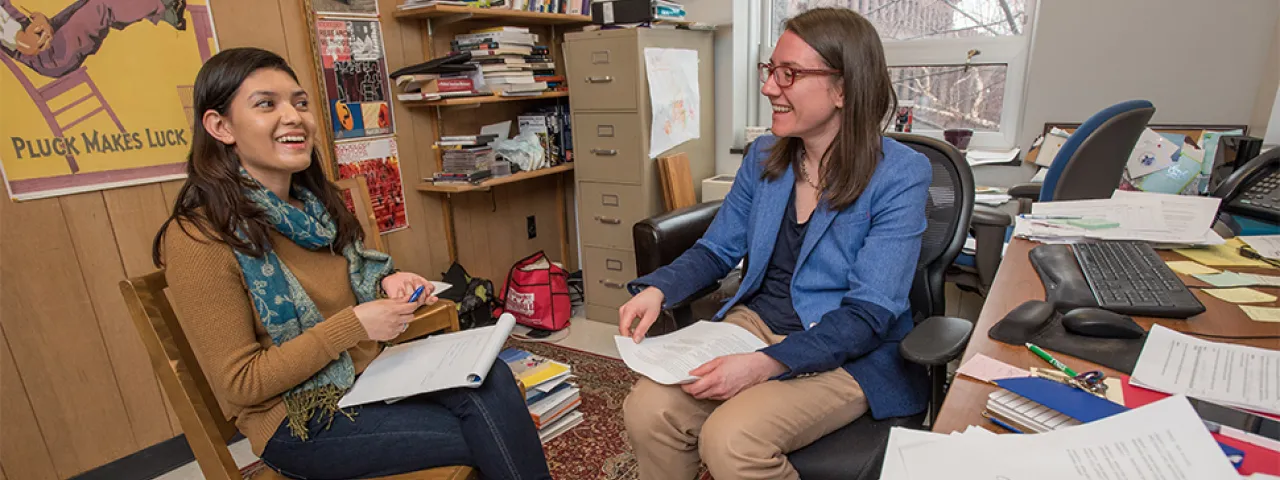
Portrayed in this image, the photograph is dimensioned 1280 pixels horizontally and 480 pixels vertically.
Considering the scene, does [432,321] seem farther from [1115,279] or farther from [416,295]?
[1115,279]

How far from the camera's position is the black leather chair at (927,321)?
1037 mm

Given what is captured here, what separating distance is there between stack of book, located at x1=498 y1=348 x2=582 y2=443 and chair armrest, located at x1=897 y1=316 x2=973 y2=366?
1.26 m

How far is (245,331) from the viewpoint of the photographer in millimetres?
1116

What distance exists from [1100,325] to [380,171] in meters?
2.36

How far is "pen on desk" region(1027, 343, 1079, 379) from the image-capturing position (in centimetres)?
84

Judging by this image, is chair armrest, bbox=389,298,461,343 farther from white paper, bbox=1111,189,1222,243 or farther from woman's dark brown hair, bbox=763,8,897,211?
white paper, bbox=1111,189,1222,243

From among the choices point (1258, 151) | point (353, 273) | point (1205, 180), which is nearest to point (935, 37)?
point (1205, 180)

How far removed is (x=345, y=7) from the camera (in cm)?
228

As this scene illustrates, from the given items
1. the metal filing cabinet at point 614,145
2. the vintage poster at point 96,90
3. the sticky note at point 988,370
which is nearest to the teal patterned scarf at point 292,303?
the vintage poster at point 96,90

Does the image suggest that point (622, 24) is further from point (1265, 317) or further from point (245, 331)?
point (1265, 317)

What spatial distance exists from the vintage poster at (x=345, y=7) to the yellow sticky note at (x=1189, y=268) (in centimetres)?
253

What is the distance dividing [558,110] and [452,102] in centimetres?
68

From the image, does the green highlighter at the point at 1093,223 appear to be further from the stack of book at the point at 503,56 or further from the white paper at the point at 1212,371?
the stack of book at the point at 503,56

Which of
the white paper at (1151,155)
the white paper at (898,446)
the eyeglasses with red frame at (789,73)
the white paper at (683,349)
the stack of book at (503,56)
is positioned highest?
the stack of book at (503,56)
